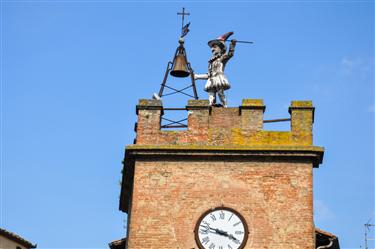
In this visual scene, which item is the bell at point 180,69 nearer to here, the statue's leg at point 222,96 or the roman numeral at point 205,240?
the statue's leg at point 222,96

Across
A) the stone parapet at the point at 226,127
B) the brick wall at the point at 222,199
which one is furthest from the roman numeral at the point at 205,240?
the stone parapet at the point at 226,127

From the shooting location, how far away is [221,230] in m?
24.9

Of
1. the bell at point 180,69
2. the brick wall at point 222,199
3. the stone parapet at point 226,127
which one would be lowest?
the brick wall at point 222,199

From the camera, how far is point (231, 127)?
26078 millimetres

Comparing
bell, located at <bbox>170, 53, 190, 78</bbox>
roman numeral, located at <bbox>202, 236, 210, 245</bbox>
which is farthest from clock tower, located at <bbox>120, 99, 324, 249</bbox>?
bell, located at <bbox>170, 53, 190, 78</bbox>

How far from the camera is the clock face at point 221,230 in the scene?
24719mm

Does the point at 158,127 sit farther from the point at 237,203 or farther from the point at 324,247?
the point at 324,247

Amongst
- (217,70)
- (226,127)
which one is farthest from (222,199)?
(217,70)

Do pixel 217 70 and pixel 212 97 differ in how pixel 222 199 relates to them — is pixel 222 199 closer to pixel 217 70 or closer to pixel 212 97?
pixel 212 97

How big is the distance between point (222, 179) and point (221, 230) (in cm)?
138

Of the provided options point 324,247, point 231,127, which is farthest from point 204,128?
point 324,247

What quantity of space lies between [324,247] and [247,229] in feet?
7.62

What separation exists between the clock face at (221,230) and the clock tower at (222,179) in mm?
25

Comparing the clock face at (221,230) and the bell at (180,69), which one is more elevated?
the bell at (180,69)
